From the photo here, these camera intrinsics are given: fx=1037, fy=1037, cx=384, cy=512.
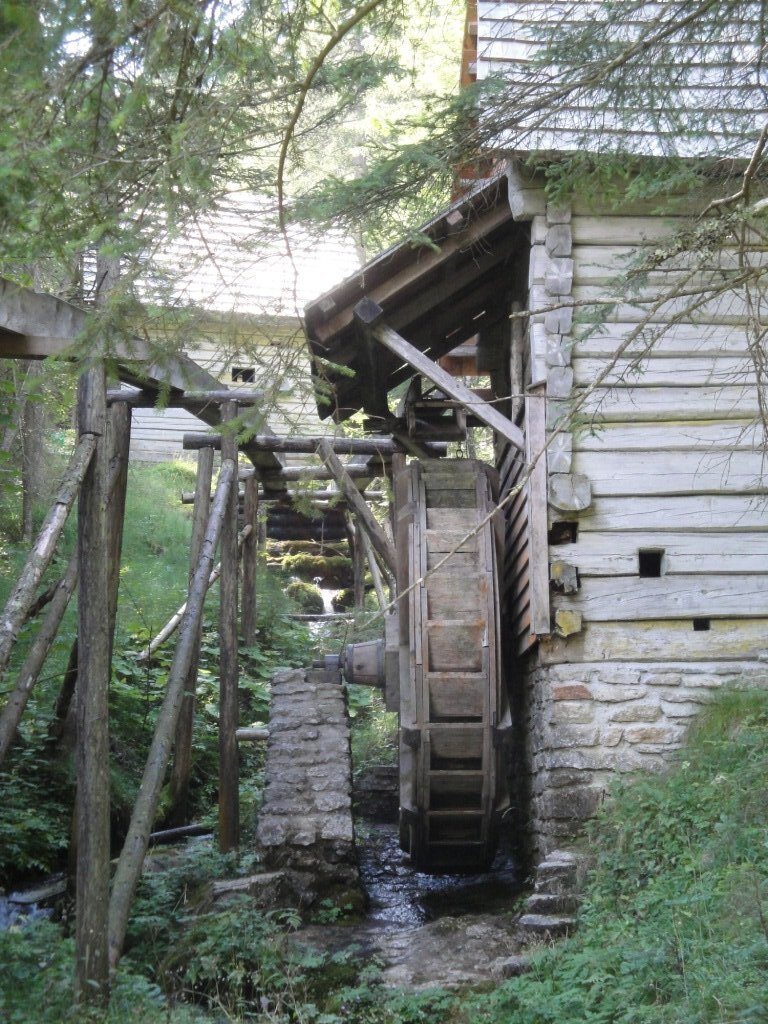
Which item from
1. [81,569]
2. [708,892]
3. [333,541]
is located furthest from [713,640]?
[333,541]

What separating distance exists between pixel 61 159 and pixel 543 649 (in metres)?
4.50

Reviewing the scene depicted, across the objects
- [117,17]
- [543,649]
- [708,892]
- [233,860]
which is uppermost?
[117,17]

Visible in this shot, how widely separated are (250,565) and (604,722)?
756cm

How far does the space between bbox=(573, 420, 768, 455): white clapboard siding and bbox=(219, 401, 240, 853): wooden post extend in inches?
→ 103

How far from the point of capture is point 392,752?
36.7 ft

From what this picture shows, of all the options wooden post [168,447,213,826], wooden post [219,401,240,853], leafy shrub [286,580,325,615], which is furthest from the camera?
leafy shrub [286,580,325,615]

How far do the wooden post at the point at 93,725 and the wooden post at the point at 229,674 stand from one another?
251 centimetres

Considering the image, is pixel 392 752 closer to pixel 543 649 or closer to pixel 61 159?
pixel 543 649

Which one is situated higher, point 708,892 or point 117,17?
point 117,17

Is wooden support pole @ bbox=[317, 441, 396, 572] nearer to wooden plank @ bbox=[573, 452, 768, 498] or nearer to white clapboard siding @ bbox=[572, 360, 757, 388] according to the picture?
wooden plank @ bbox=[573, 452, 768, 498]

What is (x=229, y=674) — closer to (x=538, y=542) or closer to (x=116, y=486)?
(x=116, y=486)

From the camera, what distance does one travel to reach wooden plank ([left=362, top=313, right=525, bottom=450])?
755cm

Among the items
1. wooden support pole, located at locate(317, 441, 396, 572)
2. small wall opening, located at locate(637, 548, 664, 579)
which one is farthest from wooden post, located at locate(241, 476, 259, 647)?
small wall opening, located at locate(637, 548, 664, 579)

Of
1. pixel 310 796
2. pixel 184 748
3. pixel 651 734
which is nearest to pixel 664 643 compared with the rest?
pixel 651 734
